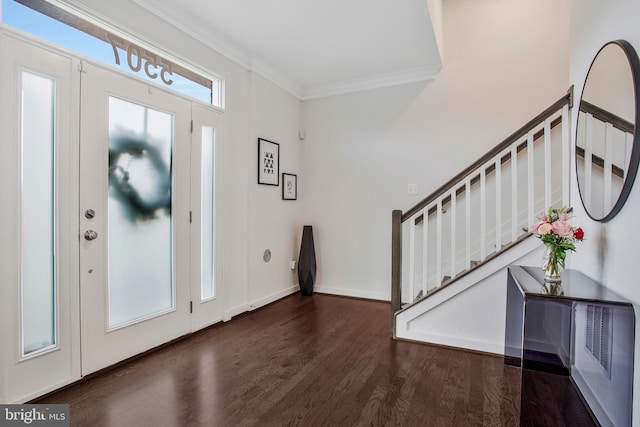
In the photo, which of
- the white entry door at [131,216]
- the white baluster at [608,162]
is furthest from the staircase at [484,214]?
the white entry door at [131,216]

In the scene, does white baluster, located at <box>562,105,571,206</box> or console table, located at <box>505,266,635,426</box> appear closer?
console table, located at <box>505,266,635,426</box>

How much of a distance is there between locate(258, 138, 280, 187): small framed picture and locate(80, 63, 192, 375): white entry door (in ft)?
3.18

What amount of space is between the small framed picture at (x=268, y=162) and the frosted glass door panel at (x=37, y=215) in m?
1.95

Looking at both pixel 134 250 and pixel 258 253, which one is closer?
pixel 134 250

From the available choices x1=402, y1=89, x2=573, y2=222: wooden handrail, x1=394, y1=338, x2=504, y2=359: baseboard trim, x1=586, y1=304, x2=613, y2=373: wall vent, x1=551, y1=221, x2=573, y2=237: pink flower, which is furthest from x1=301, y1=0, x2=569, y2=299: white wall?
x1=586, y1=304, x2=613, y2=373: wall vent

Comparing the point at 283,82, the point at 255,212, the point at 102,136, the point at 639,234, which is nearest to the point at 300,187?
the point at 255,212

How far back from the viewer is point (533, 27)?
128 inches

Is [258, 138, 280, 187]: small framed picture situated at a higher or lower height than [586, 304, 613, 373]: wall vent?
higher

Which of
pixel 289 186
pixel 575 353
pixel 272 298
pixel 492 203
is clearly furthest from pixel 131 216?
pixel 492 203

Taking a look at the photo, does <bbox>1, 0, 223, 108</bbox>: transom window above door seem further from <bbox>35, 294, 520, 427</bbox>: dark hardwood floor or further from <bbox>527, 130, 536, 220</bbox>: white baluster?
<bbox>527, 130, 536, 220</bbox>: white baluster

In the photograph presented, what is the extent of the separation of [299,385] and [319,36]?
2.92 meters

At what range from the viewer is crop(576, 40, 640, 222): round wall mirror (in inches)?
55.4

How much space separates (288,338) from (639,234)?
2386 millimetres

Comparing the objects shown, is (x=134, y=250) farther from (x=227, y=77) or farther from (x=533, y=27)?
(x=533, y=27)
